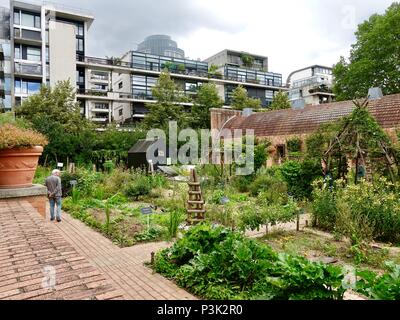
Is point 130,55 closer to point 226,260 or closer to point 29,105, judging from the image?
point 29,105

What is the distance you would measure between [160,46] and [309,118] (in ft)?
122

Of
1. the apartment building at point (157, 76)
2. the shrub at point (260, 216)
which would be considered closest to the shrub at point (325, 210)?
the shrub at point (260, 216)

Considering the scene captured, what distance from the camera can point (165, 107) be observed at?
114ft

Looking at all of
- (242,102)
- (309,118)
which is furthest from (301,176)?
(242,102)

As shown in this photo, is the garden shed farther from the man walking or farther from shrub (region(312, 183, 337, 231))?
shrub (region(312, 183, 337, 231))

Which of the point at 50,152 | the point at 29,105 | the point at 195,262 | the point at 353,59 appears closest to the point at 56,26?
the point at 29,105

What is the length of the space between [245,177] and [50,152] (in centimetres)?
1309

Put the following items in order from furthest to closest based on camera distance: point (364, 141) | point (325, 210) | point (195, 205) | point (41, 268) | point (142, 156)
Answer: point (142, 156)
point (364, 141)
point (195, 205)
point (325, 210)
point (41, 268)

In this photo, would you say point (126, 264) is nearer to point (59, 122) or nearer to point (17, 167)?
point (17, 167)

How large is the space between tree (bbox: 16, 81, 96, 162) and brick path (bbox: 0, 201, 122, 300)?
17.7 meters

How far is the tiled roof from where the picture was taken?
16.7 m

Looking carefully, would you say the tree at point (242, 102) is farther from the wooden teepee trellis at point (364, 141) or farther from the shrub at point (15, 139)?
the shrub at point (15, 139)

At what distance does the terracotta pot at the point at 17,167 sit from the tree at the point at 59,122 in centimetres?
1427

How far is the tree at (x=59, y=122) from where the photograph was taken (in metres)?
20.9
